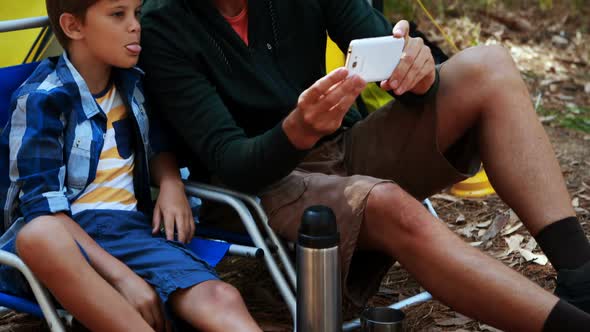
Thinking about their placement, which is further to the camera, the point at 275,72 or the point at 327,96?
the point at 275,72

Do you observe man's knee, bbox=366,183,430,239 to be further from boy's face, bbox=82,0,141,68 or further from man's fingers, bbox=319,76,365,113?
boy's face, bbox=82,0,141,68

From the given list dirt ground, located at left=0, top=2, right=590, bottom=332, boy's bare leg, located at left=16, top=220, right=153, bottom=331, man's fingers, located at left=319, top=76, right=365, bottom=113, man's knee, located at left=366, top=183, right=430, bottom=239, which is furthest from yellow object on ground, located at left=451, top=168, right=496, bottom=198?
boy's bare leg, located at left=16, top=220, right=153, bottom=331

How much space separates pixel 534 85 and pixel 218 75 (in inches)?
142

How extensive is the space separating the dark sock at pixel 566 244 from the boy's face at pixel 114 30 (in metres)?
1.35

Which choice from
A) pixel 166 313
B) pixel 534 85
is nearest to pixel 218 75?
pixel 166 313

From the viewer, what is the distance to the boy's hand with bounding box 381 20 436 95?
2.56 m

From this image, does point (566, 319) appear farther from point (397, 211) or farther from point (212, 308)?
point (212, 308)

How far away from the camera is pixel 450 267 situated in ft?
7.88

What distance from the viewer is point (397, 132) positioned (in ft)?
9.51

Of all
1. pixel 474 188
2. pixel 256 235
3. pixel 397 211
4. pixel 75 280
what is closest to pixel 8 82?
pixel 75 280

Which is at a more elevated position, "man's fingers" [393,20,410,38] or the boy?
"man's fingers" [393,20,410,38]

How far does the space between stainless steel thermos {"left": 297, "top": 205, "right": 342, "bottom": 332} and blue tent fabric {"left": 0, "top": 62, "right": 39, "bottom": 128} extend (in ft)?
3.68

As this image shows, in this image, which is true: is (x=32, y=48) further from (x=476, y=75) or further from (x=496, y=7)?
(x=496, y=7)

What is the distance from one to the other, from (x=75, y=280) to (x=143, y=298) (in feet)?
0.65
